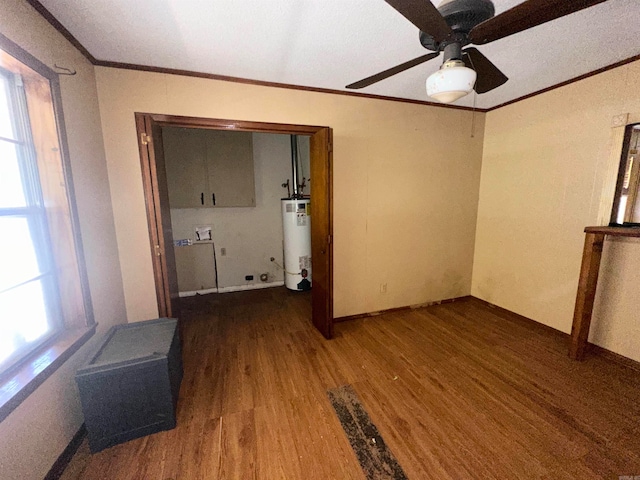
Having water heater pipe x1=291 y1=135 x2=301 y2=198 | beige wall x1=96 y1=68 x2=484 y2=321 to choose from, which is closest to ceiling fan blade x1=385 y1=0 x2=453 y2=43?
beige wall x1=96 y1=68 x2=484 y2=321

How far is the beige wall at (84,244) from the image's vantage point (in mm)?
1102


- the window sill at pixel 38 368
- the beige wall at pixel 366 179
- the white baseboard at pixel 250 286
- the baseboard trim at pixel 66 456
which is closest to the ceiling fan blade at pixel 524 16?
the beige wall at pixel 366 179

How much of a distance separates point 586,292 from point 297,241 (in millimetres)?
3080

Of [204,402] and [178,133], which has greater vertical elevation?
[178,133]

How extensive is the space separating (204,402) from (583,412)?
102 inches

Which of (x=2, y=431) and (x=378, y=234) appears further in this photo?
(x=378, y=234)

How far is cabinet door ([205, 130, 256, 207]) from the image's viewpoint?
3543mm

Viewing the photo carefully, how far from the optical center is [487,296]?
3297 millimetres

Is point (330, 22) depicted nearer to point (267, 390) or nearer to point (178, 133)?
point (267, 390)

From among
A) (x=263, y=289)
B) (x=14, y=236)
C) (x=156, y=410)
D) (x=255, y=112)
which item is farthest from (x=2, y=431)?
(x=263, y=289)

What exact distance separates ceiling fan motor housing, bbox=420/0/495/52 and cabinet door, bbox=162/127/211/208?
10.7ft

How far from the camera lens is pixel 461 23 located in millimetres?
1047

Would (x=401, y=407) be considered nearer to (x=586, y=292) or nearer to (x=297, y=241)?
(x=586, y=292)

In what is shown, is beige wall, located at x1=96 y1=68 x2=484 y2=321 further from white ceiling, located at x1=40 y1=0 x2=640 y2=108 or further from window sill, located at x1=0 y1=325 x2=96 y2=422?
window sill, located at x1=0 y1=325 x2=96 y2=422
